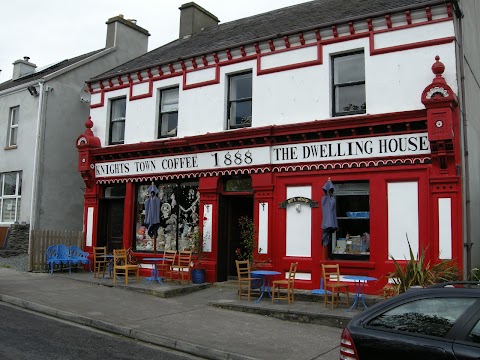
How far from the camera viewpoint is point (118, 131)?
16.8 m

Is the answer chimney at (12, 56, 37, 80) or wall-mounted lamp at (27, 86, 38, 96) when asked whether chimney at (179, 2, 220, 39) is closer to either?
wall-mounted lamp at (27, 86, 38, 96)

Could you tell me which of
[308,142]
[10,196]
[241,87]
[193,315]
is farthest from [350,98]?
[10,196]

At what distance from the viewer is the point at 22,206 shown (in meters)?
18.3

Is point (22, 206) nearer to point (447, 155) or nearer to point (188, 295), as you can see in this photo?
point (188, 295)

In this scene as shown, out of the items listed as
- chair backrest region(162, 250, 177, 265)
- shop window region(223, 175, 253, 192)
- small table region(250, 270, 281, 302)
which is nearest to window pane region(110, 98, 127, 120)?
shop window region(223, 175, 253, 192)

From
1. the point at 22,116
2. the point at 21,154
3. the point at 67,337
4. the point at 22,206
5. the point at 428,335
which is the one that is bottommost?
the point at 67,337

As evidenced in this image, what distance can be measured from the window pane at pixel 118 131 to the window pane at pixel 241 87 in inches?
181

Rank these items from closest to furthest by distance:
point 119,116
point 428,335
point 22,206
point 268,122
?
point 428,335, point 268,122, point 119,116, point 22,206

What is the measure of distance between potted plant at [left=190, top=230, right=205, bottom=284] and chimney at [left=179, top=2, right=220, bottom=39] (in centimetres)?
982

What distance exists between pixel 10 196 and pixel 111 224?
526 centimetres

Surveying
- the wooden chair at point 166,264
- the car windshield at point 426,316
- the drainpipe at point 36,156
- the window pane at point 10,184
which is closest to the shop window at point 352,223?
the wooden chair at point 166,264

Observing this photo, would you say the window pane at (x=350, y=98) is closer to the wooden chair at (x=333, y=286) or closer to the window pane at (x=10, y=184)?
the wooden chair at (x=333, y=286)

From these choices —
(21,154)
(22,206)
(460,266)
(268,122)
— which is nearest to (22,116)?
(21,154)

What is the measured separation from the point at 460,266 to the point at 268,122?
596cm
